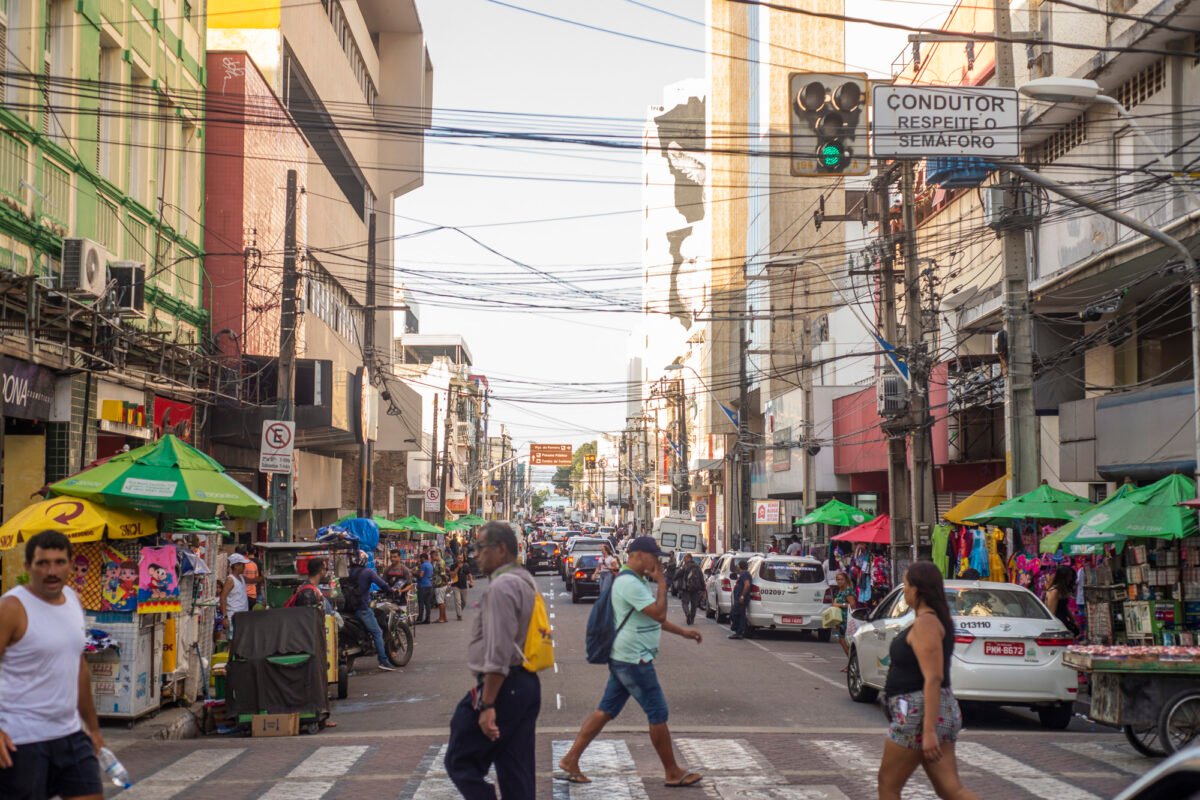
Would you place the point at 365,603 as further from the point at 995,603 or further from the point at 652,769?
the point at 652,769

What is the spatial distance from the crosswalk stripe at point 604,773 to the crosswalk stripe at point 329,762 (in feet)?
5.74

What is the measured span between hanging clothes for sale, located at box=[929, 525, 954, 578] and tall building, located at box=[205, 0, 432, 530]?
13.0 meters

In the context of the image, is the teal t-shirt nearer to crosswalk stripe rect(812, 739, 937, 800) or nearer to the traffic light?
crosswalk stripe rect(812, 739, 937, 800)

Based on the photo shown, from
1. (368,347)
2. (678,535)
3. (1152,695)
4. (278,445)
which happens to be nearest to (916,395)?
(278,445)

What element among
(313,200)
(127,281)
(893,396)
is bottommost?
(893,396)

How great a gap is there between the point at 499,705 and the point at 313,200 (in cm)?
3307

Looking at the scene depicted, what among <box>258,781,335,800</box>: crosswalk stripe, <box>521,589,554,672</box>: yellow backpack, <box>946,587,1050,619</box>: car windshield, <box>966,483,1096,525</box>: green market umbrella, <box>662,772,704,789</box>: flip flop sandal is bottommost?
<box>258,781,335,800</box>: crosswalk stripe

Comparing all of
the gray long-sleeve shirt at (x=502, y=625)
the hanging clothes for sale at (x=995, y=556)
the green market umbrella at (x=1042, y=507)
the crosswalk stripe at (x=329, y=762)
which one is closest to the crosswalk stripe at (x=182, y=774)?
the crosswalk stripe at (x=329, y=762)

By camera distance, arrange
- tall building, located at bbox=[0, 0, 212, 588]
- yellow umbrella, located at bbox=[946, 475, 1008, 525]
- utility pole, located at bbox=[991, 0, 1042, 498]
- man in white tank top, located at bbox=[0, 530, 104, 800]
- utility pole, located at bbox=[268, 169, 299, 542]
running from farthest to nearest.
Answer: yellow umbrella, located at bbox=[946, 475, 1008, 525] → utility pole, located at bbox=[268, 169, 299, 542] → utility pole, located at bbox=[991, 0, 1042, 498] → tall building, located at bbox=[0, 0, 212, 588] → man in white tank top, located at bbox=[0, 530, 104, 800]

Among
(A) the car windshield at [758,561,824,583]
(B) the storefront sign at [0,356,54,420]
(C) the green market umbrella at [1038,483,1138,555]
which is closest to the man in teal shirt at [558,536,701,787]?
(C) the green market umbrella at [1038,483,1138,555]

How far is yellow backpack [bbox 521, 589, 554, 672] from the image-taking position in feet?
24.4

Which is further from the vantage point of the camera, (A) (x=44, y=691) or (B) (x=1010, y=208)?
(B) (x=1010, y=208)

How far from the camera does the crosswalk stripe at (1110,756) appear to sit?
1124cm

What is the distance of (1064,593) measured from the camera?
2017 centimetres
